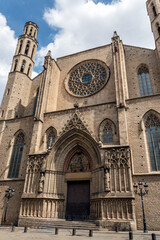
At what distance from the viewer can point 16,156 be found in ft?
62.3

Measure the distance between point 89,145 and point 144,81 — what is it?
9932 mm

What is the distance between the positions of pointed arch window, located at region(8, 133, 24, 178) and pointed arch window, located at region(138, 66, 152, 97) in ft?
45.0

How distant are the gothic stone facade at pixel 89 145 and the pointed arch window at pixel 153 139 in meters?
0.07

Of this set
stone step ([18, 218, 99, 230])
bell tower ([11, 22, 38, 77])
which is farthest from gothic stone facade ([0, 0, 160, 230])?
bell tower ([11, 22, 38, 77])

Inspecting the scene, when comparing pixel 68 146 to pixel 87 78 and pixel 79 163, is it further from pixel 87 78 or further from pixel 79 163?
pixel 87 78

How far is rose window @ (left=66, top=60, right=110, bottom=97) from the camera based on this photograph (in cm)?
2189

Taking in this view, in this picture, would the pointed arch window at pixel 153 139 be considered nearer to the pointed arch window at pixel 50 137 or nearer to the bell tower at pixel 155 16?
the bell tower at pixel 155 16

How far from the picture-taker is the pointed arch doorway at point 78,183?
1488 centimetres

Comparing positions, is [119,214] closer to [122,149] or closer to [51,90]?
[122,149]

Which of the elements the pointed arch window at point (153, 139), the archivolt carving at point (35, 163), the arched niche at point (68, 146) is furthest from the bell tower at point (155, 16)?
the archivolt carving at point (35, 163)

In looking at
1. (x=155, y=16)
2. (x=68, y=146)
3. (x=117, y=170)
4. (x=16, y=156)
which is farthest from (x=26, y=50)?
(x=117, y=170)

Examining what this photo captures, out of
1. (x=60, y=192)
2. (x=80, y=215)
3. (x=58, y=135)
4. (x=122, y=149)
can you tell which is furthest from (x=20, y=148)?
(x=122, y=149)

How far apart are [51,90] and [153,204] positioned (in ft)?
50.3

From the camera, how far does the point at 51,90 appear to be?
71.3 ft
